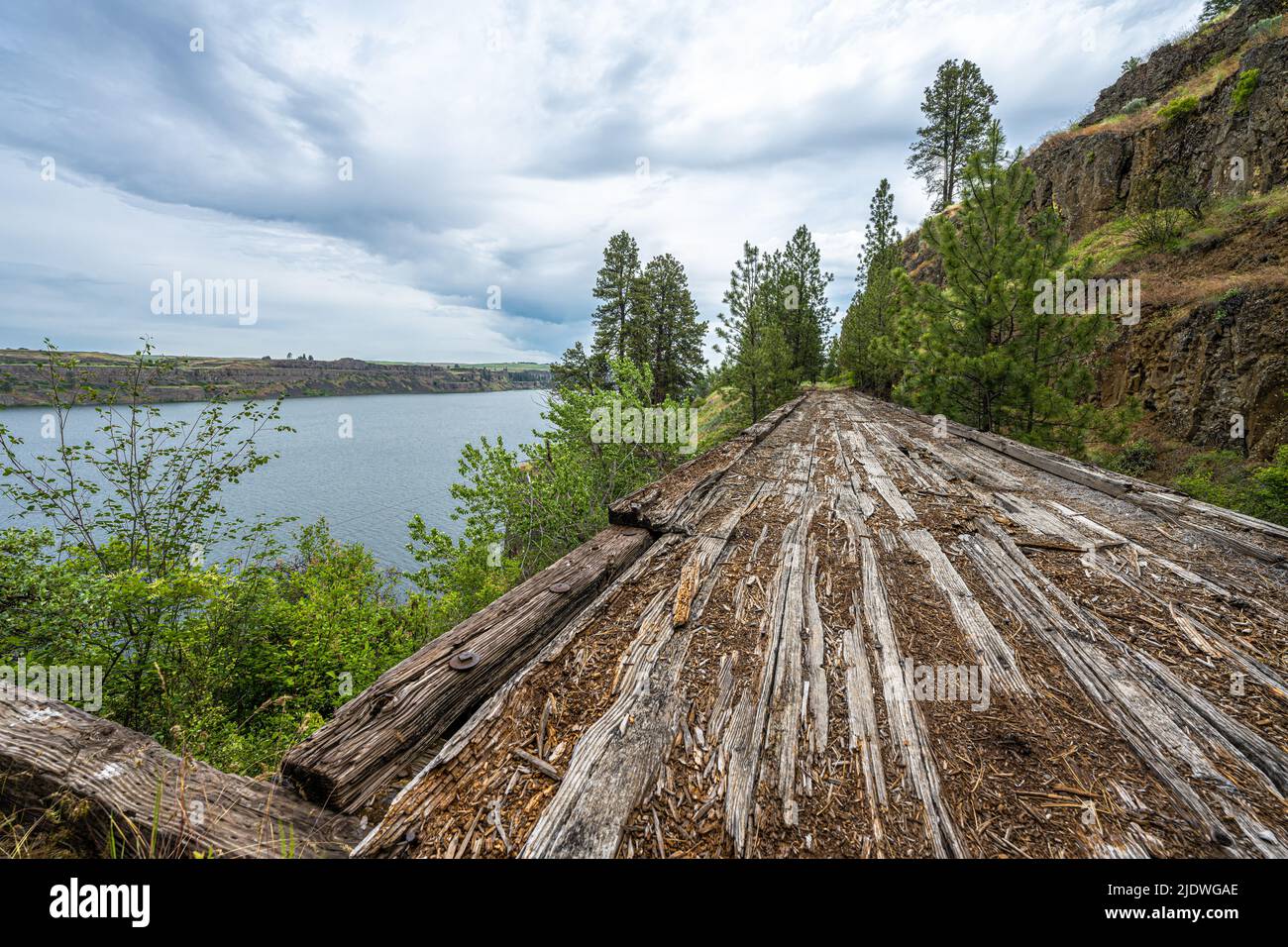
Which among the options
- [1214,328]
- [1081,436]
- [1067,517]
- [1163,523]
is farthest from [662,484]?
[1214,328]

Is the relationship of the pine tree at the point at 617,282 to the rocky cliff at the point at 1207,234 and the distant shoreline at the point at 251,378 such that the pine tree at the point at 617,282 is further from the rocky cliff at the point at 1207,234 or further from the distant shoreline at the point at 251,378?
the rocky cliff at the point at 1207,234

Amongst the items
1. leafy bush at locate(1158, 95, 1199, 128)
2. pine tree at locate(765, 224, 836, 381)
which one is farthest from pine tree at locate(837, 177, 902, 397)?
leafy bush at locate(1158, 95, 1199, 128)

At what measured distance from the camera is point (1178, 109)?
16344mm

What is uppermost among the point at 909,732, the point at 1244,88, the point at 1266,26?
the point at 1266,26

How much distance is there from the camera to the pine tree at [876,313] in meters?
23.4

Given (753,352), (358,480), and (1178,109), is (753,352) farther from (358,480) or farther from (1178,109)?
(358,480)

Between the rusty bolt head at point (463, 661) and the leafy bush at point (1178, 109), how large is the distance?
27969 millimetres

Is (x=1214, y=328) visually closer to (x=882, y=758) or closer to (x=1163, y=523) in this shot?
(x=1163, y=523)

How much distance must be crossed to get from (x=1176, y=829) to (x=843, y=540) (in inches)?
77.8

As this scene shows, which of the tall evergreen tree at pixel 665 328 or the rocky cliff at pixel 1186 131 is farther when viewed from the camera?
the tall evergreen tree at pixel 665 328

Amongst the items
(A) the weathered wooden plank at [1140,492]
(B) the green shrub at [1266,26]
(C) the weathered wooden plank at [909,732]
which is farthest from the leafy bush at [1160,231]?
(C) the weathered wooden plank at [909,732]

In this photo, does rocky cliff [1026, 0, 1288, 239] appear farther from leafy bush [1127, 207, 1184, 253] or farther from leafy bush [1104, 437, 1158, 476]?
leafy bush [1104, 437, 1158, 476]

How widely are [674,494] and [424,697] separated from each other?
2.53m

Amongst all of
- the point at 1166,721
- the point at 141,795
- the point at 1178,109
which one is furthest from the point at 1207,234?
the point at 141,795
